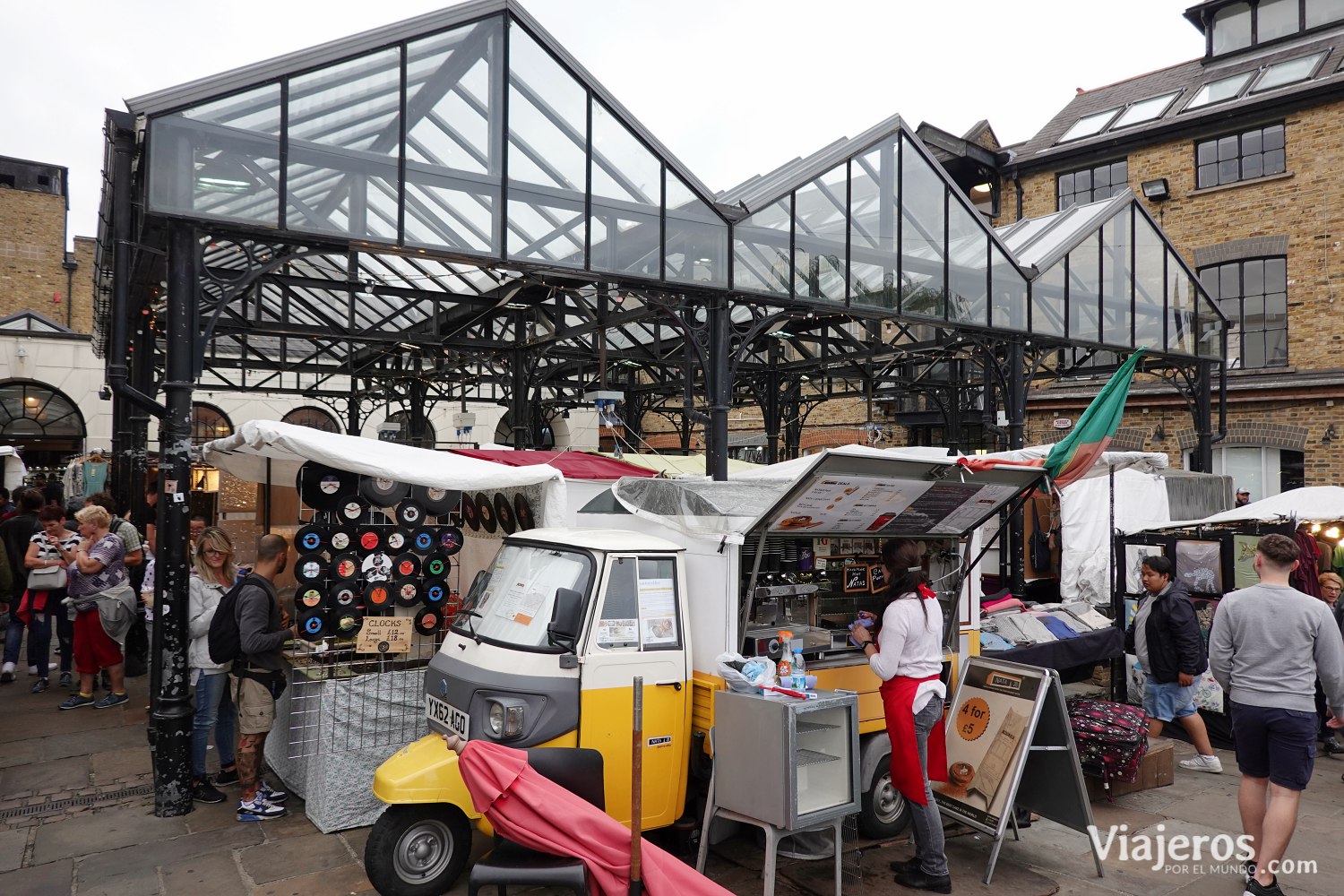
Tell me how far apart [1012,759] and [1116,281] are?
38.7 feet

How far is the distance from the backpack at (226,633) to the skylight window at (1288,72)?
21.8 m

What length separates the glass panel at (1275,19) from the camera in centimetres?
1989

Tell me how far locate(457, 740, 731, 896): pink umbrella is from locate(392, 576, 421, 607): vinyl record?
2508 millimetres

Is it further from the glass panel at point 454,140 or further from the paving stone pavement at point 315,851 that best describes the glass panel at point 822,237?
the paving stone pavement at point 315,851

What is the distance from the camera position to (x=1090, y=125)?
2195 cm

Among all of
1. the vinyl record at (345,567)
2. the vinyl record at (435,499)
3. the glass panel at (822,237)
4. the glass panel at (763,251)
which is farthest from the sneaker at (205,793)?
the glass panel at (822,237)

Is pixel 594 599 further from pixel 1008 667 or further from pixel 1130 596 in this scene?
pixel 1130 596

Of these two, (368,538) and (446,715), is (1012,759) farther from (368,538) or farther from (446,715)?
(368,538)

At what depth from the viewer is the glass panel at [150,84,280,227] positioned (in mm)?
7055

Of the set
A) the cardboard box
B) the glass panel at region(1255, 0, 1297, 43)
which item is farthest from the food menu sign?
the glass panel at region(1255, 0, 1297, 43)

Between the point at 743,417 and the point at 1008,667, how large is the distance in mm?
24544

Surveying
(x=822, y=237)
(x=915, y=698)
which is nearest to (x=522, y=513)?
(x=915, y=698)

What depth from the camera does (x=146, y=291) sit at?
33.9ft

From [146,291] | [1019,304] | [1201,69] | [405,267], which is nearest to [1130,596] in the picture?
[1019,304]
